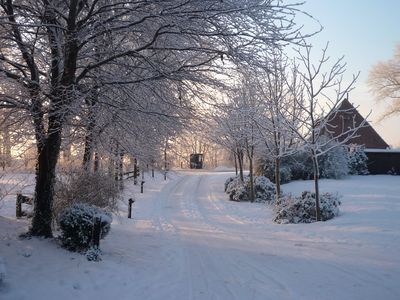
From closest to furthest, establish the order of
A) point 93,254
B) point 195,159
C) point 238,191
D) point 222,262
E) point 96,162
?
point 93,254
point 222,262
point 96,162
point 238,191
point 195,159

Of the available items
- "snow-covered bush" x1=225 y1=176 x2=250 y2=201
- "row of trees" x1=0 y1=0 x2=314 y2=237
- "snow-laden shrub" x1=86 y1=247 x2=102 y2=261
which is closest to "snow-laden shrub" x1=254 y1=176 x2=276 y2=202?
"snow-covered bush" x1=225 y1=176 x2=250 y2=201

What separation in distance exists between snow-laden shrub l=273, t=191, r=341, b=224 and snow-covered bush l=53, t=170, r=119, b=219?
710 centimetres

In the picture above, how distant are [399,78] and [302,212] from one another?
31.5m

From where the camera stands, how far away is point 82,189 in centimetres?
1127

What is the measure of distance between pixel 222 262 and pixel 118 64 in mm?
4526

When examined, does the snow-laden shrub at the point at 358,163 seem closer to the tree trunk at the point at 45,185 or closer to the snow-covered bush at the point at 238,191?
the snow-covered bush at the point at 238,191

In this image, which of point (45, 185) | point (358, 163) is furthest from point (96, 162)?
point (358, 163)

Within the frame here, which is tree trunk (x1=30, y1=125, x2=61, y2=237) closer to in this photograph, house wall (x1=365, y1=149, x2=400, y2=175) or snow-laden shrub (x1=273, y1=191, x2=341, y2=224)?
snow-laden shrub (x1=273, y1=191, x2=341, y2=224)

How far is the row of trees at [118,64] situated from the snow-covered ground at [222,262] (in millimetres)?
1921

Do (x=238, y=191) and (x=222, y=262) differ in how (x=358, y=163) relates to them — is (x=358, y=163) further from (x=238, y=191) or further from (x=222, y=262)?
(x=222, y=262)

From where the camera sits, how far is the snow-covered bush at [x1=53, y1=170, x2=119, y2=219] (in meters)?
11.0

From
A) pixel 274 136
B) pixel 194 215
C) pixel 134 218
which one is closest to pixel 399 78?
pixel 274 136

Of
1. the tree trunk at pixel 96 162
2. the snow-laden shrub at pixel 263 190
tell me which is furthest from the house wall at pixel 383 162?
the tree trunk at pixel 96 162

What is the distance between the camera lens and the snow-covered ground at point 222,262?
6766 mm
